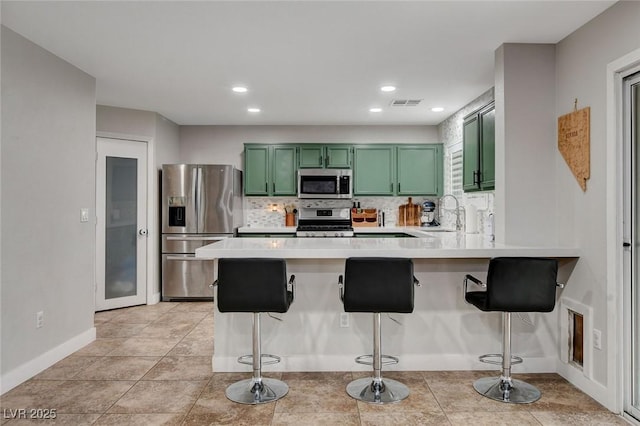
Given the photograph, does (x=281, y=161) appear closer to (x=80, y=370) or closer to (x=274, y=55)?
(x=274, y=55)

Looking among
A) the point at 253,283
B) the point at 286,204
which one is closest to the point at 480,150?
the point at 253,283

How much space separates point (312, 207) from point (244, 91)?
2308 millimetres

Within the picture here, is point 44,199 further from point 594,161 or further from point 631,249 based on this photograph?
point 631,249

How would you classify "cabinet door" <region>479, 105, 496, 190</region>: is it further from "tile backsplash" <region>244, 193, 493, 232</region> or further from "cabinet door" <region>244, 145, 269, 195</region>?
"cabinet door" <region>244, 145, 269, 195</region>

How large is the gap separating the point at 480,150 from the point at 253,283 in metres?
2.68

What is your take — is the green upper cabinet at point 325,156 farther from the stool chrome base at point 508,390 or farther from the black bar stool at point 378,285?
the stool chrome base at point 508,390

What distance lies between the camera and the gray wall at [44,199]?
9.29 feet

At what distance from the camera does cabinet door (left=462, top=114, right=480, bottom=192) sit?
13.3 ft

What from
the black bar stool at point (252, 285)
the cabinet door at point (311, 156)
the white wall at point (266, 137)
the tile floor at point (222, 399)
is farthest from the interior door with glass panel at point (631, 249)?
the cabinet door at point (311, 156)

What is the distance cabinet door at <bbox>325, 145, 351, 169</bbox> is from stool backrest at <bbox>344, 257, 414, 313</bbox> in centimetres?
355

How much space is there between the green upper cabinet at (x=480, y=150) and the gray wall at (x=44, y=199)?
366 cm

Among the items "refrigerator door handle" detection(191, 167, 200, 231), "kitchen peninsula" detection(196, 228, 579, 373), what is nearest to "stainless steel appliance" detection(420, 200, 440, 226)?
"kitchen peninsula" detection(196, 228, 579, 373)

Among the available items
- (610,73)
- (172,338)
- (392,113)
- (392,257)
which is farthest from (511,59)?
(172,338)

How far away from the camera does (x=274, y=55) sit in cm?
334
